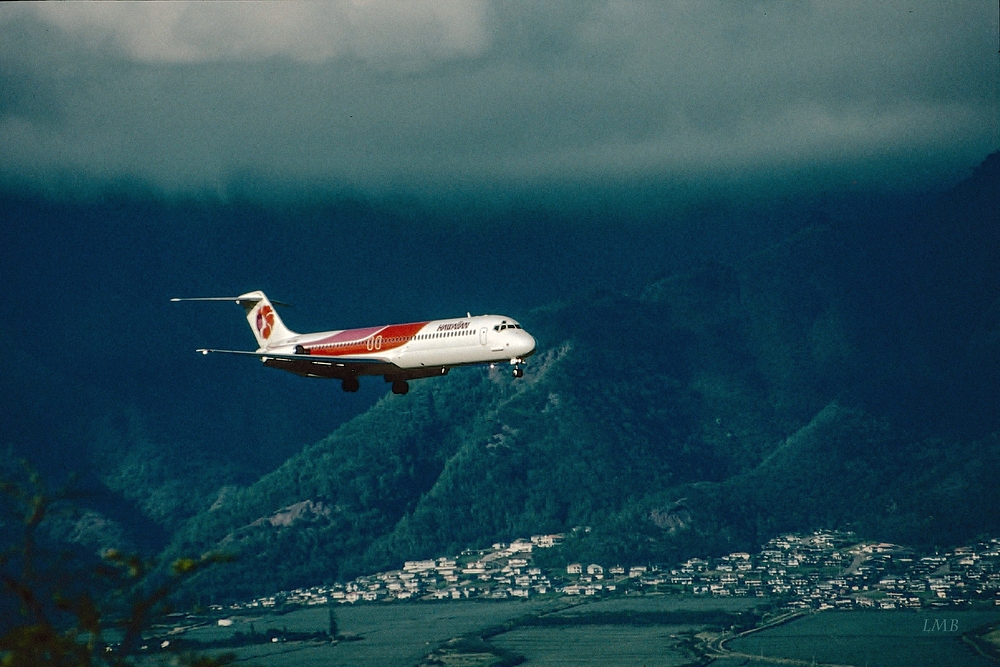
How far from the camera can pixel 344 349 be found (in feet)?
407

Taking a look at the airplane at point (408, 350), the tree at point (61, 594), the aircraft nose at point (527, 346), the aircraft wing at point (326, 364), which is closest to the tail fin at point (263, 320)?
the airplane at point (408, 350)

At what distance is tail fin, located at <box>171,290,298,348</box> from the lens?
146625mm

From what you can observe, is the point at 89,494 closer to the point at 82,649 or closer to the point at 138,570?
the point at 138,570

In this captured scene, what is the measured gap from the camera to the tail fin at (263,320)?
147m

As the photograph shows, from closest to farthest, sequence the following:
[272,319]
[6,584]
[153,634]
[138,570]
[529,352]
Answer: [6,584]
[138,570]
[153,634]
[529,352]
[272,319]

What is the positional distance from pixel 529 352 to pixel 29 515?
7443cm

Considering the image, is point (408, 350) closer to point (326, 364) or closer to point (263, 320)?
point (326, 364)

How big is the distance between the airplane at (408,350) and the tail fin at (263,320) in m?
13.6

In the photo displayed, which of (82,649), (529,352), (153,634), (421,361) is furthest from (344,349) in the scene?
(82,649)

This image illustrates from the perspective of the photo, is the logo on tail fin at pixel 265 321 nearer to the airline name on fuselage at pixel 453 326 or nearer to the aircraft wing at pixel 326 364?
the aircraft wing at pixel 326 364

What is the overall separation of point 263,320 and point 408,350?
124 feet

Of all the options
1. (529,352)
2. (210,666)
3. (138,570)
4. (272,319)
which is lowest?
(210,666)

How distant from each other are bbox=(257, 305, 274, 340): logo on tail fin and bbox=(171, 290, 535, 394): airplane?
15531mm

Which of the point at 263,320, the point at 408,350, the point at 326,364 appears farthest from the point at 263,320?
the point at 408,350
